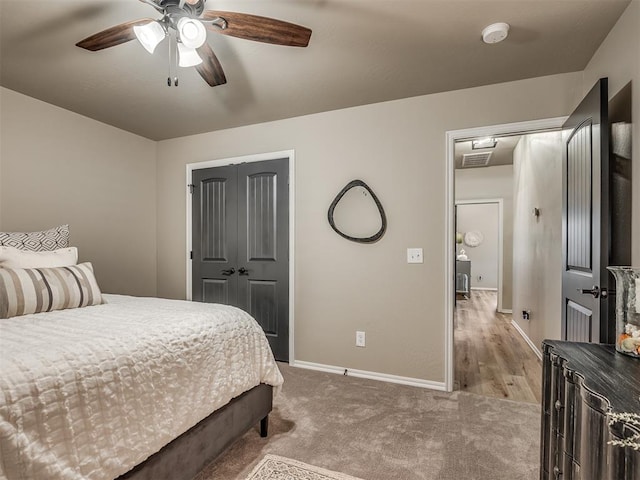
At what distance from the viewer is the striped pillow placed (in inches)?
66.5

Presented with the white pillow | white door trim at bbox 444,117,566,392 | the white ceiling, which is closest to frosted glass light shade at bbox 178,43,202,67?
the white ceiling

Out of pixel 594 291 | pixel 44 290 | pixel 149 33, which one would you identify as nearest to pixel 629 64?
pixel 594 291

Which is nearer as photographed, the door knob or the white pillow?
the door knob

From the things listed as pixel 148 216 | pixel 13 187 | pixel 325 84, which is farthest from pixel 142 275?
pixel 325 84

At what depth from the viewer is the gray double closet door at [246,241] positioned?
3346mm

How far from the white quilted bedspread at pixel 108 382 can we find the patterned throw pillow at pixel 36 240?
727 mm

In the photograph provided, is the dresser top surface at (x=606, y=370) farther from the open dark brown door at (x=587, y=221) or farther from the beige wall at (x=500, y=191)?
the beige wall at (x=500, y=191)

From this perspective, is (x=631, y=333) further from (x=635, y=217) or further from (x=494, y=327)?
(x=494, y=327)

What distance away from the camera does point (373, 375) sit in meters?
2.97

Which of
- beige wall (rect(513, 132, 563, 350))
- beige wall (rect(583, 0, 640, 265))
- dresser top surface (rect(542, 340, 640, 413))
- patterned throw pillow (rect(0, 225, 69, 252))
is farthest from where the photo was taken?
beige wall (rect(513, 132, 563, 350))

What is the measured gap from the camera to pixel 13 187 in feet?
8.86

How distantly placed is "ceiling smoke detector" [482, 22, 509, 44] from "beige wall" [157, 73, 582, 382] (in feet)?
2.44

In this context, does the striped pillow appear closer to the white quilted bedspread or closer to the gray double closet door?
the white quilted bedspread

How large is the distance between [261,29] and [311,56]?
71 cm
